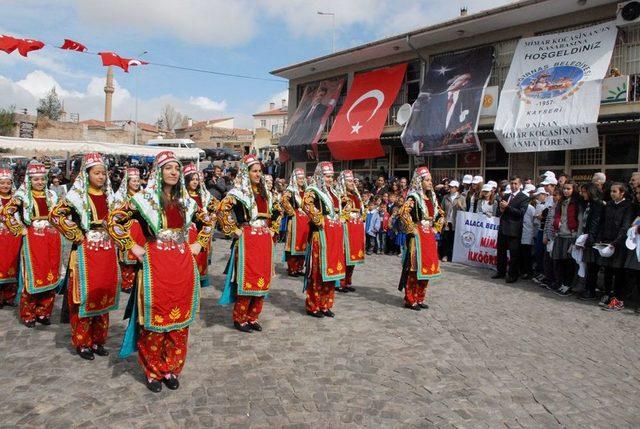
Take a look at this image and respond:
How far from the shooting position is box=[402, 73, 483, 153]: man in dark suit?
14.0 meters

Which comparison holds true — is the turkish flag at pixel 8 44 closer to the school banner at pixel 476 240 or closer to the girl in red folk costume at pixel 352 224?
the girl in red folk costume at pixel 352 224

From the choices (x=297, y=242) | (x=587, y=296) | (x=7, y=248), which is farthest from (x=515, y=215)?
(x=7, y=248)

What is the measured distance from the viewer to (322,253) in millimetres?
6277

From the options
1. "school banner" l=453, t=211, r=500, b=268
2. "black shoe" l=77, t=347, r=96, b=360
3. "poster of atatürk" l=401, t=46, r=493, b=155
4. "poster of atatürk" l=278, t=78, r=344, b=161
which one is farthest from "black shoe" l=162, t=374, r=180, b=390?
"poster of atatürk" l=278, t=78, r=344, b=161

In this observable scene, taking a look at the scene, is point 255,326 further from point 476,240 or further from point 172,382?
point 476,240

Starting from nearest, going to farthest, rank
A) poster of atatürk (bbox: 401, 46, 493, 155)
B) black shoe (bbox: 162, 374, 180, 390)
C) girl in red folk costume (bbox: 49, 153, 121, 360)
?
black shoe (bbox: 162, 374, 180, 390) → girl in red folk costume (bbox: 49, 153, 121, 360) → poster of atatürk (bbox: 401, 46, 493, 155)

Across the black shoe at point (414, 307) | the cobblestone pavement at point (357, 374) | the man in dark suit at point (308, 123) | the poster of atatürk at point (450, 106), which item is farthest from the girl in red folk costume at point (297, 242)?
the man in dark suit at point (308, 123)

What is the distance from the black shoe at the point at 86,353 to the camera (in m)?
4.62

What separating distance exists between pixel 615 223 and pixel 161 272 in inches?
252

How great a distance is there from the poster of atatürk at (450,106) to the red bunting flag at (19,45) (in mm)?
10679

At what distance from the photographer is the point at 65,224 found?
448 centimetres

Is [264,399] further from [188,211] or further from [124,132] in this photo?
[124,132]

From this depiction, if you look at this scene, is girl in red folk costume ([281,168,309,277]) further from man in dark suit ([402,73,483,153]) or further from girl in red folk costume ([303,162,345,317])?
man in dark suit ([402,73,483,153])

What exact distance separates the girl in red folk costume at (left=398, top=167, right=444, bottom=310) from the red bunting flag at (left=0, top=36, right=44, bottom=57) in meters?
11.9
